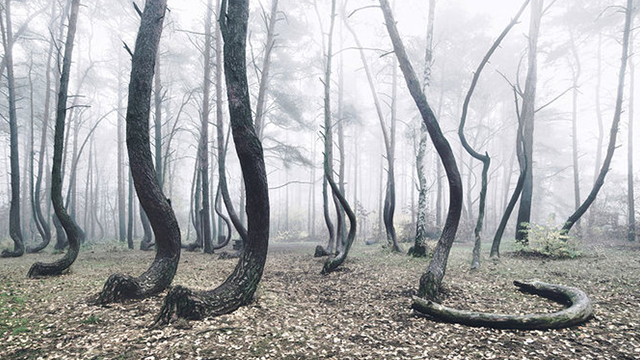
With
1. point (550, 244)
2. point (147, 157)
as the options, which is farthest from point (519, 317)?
point (550, 244)

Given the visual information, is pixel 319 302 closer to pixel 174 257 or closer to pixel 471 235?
pixel 174 257

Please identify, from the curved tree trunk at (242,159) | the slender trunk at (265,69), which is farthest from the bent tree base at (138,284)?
the slender trunk at (265,69)

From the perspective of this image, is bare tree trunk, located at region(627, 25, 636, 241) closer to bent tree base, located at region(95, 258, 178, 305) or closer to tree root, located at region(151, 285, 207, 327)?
tree root, located at region(151, 285, 207, 327)

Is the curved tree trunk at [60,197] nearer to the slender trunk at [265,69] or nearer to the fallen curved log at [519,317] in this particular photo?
the slender trunk at [265,69]

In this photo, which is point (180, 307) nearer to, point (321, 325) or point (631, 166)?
point (321, 325)

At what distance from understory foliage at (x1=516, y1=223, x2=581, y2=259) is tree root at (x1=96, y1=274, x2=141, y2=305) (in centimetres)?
961

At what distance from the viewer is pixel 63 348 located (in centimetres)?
294

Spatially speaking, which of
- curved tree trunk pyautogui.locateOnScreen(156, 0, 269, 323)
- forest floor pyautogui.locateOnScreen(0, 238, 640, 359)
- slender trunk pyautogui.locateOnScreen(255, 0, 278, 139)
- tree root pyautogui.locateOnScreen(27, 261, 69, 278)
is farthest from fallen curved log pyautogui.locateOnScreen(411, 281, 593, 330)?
slender trunk pyautogui.locateOnScreen(255, 0, 278, 139)

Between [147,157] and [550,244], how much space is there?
33.9ft

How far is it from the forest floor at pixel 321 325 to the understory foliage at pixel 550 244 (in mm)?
2108

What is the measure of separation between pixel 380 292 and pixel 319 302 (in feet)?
3.84

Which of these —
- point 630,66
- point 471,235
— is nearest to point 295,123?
point 471,235

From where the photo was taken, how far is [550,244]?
8344 mm

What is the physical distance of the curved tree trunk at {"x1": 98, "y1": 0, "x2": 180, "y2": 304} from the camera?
182 inches
